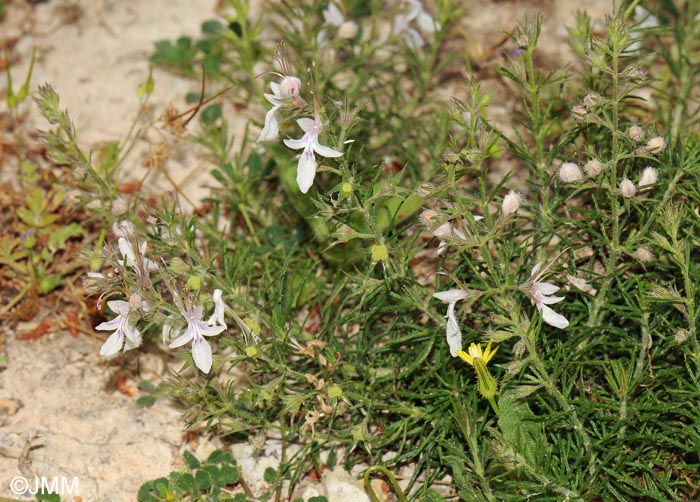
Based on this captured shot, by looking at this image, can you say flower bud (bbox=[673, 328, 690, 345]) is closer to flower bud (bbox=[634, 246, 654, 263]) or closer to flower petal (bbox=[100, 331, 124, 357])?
flower bud (bbox=[634, 246, 654, 263])

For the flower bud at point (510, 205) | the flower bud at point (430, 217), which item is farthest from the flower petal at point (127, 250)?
the flower bud at point (510, 205)

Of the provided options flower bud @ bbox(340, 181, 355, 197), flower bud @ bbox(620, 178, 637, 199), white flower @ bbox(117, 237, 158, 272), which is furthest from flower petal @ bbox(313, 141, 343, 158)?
flower bud @ bbox(620, 178, 637, 199)

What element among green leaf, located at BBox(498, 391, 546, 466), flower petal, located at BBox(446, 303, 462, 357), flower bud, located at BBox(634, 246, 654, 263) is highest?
flower bud, located at BBox(634, 246, 654, 263)

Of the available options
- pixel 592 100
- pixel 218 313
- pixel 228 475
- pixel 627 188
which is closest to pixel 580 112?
pixel 592 100

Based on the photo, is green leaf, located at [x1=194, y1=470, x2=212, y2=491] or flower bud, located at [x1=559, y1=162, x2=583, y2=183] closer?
flower bud, located at [x1=559, y1=162, x2=583, y2=183]

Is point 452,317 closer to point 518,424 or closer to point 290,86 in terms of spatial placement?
point 518,424

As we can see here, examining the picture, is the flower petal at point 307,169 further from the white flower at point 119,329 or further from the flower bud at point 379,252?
the white flower at point 119,329
